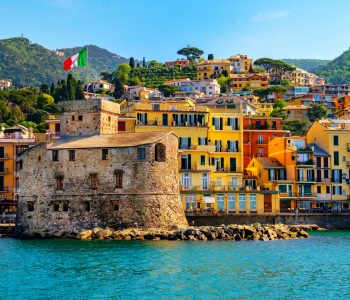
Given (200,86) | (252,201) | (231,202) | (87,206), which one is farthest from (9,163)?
(200,86)

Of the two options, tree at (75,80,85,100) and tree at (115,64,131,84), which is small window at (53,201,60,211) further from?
tree at (115,64,131,84)

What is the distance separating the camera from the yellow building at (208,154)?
56000mm

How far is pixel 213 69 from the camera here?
157000mm

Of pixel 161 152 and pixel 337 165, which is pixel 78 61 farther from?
pixel 337 165

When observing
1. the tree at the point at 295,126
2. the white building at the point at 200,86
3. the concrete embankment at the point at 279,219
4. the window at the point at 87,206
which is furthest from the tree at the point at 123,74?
the window at the point at 87,206

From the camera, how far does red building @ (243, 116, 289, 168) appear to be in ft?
219

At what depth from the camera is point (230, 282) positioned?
29672 mm

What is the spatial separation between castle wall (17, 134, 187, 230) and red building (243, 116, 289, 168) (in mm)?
18610

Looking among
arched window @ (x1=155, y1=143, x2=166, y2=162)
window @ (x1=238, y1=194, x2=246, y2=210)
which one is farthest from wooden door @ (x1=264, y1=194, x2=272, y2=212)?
arched window @ (x1=155, y1=143, x2=166, y2=162)

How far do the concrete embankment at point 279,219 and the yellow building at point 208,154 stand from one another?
1.13m

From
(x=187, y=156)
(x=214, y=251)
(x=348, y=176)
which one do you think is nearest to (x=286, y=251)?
(x=214, y=251)

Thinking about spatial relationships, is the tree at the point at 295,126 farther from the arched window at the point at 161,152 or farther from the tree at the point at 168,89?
the arched window at the point at 161,152

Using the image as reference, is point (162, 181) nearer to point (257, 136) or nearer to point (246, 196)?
point (246, 196)

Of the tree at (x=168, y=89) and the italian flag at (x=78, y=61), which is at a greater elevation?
the tree at (x=168, y=89)
